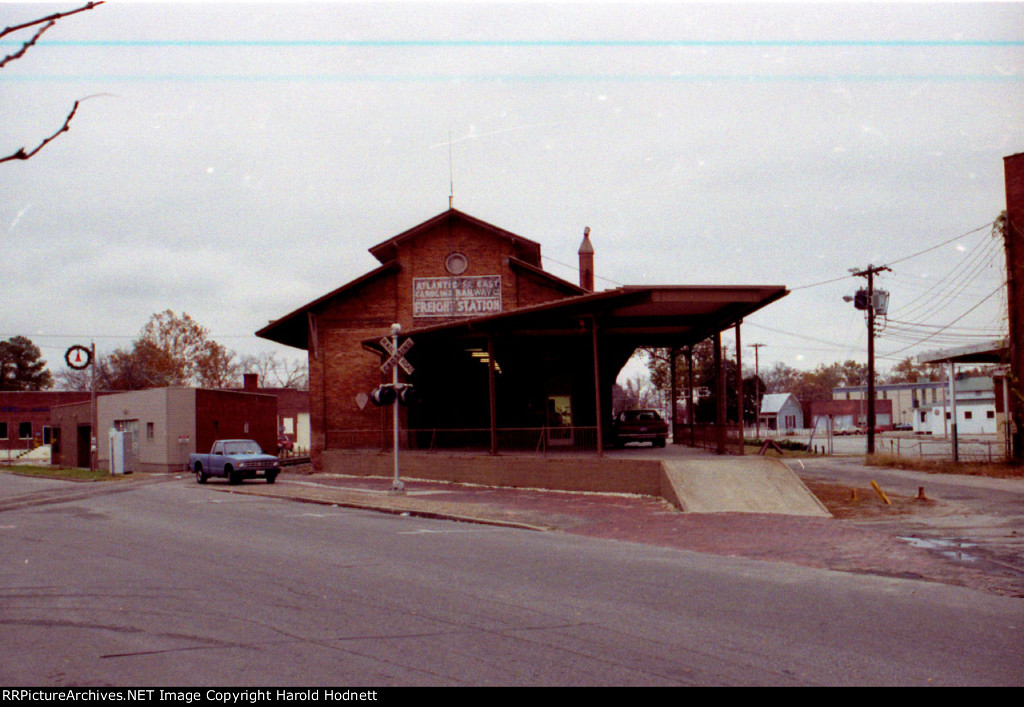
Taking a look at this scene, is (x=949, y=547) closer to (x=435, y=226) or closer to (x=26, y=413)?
(x=435, y=226)

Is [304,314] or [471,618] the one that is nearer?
[471,618]

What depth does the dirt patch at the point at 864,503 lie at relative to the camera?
16109mm

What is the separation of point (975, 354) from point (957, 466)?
720 centimetres

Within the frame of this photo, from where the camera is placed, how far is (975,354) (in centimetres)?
3506

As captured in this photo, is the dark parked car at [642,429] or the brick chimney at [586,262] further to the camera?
the brick chimney at [586,262]

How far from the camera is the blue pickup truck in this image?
27.3 metres

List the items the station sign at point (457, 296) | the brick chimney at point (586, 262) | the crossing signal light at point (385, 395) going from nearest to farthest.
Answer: the crossing signal light at point (385, 395) → the station sign at point (457, 296) → the brick chimney at point (586, 262)

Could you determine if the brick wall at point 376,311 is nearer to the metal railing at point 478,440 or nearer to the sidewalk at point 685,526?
the metal railing at point 478,440

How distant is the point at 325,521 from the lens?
15.2 meters

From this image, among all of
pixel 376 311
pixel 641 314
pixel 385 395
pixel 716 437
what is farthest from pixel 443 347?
pixel 716 437

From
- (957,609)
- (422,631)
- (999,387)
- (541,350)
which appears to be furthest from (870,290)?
(422,631)

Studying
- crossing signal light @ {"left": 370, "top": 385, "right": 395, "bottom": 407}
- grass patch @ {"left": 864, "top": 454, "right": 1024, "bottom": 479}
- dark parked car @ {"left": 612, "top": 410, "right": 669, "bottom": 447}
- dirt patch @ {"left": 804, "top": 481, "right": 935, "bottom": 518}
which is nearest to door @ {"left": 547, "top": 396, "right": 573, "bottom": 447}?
dark parked car @ {"left": 612, "top": 410, "right": 669, "bottom": 447}

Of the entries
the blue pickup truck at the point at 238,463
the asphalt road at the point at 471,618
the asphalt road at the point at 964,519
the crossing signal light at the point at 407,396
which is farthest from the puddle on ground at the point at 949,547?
the blue pickup truck at the point at 238,463

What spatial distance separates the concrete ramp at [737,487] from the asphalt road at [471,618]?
198 inches
